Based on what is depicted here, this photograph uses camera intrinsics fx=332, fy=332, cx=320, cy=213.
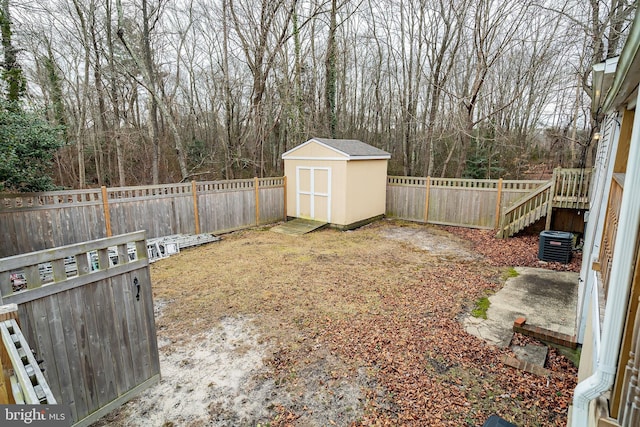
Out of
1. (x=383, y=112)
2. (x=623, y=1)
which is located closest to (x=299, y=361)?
(x=623, y=1)

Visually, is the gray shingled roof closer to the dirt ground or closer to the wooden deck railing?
the dirt ground

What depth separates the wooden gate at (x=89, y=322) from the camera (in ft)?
8.02

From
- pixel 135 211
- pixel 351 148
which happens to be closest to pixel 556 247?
pixel 351 148

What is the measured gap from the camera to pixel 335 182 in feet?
32.9

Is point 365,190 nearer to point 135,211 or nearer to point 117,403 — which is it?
point 135,211

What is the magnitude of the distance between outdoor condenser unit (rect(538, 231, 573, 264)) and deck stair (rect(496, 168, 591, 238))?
5.16 ft

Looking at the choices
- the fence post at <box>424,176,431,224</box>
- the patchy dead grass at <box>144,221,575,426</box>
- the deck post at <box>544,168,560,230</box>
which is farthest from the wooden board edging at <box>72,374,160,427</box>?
the fence post at <box>424,176,431,224</box>

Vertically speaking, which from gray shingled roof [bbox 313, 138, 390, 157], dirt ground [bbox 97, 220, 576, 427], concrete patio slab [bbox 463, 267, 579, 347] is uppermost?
gray shingled roof [bbox 313, 138, 390, 157]

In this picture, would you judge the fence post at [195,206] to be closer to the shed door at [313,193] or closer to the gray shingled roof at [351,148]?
the shed door at [313,193]

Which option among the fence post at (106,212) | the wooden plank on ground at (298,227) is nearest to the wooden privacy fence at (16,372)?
the fence post at (106,212)

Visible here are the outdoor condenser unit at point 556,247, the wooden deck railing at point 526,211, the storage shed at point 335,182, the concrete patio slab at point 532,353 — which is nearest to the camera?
the concrete patio slab at point 532,353

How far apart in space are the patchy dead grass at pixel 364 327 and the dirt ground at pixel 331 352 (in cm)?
2

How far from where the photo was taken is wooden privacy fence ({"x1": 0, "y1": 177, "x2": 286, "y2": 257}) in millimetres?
6180

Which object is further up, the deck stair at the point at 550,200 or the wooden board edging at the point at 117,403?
the deck stair at the point at 550,200
